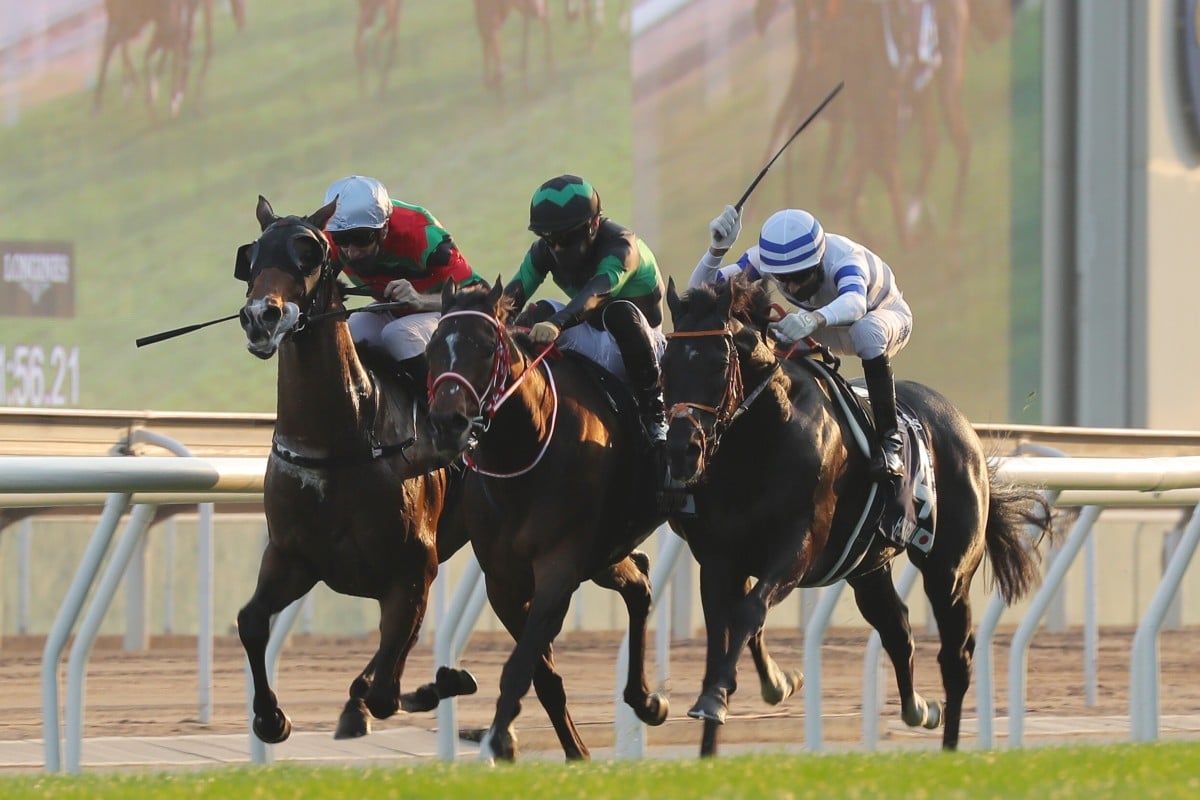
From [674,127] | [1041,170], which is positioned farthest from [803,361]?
[1041,170]

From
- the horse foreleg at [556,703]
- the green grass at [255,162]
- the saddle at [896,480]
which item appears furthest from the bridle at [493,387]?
the green grass at [255,162]

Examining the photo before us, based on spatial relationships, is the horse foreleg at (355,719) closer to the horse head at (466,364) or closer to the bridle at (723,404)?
the horse head at (466,364)

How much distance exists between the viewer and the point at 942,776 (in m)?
4.88

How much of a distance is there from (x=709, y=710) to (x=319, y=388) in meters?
1.46

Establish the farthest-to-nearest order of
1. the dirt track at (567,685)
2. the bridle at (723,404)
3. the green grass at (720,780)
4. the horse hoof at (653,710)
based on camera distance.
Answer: the dirt track at (567,685) < the horse hoof at (653,710) < the bridle at (723,404) < the green grass at (720,780)

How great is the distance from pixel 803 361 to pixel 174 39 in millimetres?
10283

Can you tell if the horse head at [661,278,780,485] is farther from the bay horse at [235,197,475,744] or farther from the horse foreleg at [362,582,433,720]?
the horse foreleg at [362,582,433,720]

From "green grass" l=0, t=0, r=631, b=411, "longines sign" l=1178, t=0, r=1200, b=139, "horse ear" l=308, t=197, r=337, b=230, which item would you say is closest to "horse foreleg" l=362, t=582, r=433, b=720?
"horse ear" l=308, t=197, r=337, b=230

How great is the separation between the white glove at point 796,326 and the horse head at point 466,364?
2.81 feet

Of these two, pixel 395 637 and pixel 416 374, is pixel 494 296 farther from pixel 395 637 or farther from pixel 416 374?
pixel 395 637

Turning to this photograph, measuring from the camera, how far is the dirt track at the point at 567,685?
8.96 meters

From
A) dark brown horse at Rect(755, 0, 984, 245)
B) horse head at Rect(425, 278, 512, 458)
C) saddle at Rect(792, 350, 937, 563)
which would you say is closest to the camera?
horse head at Rect(425, 278, 512, 458)

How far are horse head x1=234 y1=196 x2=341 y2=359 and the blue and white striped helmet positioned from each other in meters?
1.39

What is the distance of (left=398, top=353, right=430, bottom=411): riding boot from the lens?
21.9 feet
